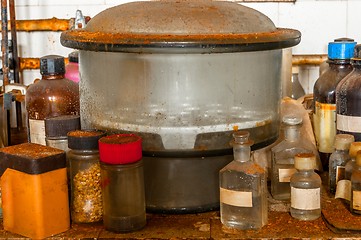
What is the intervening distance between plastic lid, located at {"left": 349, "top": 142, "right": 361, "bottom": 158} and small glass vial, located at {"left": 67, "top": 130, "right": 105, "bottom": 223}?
0.52 m

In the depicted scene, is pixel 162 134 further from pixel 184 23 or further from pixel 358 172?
pixel 358 172

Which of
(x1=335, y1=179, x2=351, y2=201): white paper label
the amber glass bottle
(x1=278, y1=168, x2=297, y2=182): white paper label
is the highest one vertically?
the amber glass bottle

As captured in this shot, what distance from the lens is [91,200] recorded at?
117 centimetres

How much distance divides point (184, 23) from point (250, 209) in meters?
0.39

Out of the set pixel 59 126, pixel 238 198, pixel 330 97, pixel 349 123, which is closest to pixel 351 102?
pixel 349 123

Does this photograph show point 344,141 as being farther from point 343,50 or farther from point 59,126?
point 59,126

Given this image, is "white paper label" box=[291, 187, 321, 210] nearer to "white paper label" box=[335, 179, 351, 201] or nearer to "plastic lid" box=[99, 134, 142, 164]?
"white paper label" box=[335, 179, 351, 201]

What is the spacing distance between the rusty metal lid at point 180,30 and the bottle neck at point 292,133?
7.4 inches

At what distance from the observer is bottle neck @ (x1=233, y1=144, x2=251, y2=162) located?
1139 mm

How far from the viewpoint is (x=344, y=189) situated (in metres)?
1.26

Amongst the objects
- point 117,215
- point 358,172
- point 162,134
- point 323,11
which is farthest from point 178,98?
point 323,11

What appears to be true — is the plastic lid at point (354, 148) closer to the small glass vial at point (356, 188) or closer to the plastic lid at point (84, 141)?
the small glass vial at point (356, 188)

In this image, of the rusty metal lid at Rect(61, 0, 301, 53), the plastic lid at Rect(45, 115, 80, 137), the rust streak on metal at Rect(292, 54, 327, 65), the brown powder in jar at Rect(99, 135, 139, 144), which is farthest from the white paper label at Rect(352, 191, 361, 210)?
the rust streak on metal at Rect(292, 54, 327, 65)

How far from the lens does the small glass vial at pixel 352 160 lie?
3.93 feet
